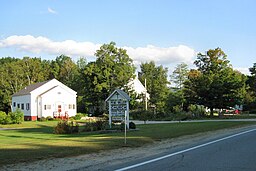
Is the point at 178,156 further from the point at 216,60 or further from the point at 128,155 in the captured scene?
the point at 216,60

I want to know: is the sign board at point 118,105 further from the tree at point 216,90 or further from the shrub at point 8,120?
the tree at point 216,90

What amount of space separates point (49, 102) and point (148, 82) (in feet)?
121

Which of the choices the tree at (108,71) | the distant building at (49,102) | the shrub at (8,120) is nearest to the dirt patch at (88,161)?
the shrub at (8,120)

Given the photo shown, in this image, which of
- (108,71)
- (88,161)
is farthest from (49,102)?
(88,161)

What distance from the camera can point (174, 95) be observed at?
220 ft

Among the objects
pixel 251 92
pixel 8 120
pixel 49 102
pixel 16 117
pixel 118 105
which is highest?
pixel 251 92

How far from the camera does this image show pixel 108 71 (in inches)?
2424

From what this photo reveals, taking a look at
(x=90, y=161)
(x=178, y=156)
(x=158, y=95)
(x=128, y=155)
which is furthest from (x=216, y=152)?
(x=158, y=95)

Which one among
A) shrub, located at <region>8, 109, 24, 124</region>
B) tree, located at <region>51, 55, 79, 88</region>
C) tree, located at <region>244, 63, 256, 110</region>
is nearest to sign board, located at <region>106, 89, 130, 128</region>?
shrub, located at <region>8, 109, 24, 124</region>

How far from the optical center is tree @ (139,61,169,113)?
2800 inches

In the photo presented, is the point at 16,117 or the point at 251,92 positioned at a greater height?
the point at 251,92

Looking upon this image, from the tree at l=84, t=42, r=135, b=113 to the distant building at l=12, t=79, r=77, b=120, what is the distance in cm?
635

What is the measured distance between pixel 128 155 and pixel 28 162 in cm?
369

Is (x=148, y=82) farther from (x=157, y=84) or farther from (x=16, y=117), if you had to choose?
(x=16, y=117)
